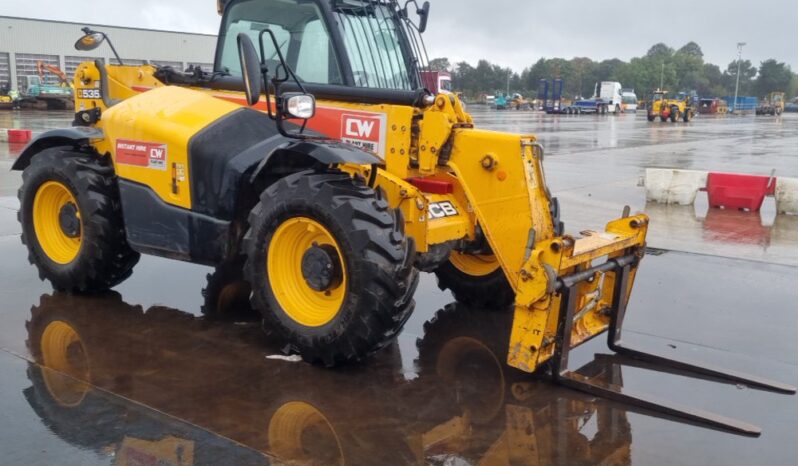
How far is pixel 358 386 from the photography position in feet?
15.0

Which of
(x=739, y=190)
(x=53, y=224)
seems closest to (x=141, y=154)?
(x=53, y=224)

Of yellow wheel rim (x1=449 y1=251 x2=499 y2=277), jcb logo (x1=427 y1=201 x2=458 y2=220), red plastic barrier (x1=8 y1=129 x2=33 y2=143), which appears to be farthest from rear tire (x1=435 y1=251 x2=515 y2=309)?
red plastic barrier (x1=8 y1=129 x2=33 y2=143)

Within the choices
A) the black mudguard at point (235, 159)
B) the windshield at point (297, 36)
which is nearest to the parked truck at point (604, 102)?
the windshield at point (297, 36)

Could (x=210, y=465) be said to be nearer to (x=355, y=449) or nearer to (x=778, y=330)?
(x=355, y=449)

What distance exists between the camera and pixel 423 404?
14.3ft

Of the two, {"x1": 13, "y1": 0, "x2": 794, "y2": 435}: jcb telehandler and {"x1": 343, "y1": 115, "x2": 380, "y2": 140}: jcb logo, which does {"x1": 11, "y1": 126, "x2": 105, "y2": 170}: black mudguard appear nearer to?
{"x1": 13, "y1": 0, "x2": 794, "y2": 435}: jcb telehandler

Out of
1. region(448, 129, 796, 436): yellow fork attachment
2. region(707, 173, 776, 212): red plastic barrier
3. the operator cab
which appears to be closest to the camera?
region(448, 129, 796, 436): yellow fork attachment

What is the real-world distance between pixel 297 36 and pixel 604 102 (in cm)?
6109

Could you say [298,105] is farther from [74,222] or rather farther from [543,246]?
[74,222]

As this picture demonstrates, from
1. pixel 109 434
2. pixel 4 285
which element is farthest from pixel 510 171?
pixel 4 285

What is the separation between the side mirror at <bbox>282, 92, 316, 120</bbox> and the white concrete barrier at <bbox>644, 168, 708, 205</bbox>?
878 centimetres

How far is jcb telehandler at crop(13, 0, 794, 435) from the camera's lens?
14.8 feet

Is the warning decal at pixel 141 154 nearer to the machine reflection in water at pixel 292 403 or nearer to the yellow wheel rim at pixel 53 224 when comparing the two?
the yellow wheel rim at pixel 53 224

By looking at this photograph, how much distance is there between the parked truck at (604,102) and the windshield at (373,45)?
59.6 meters
